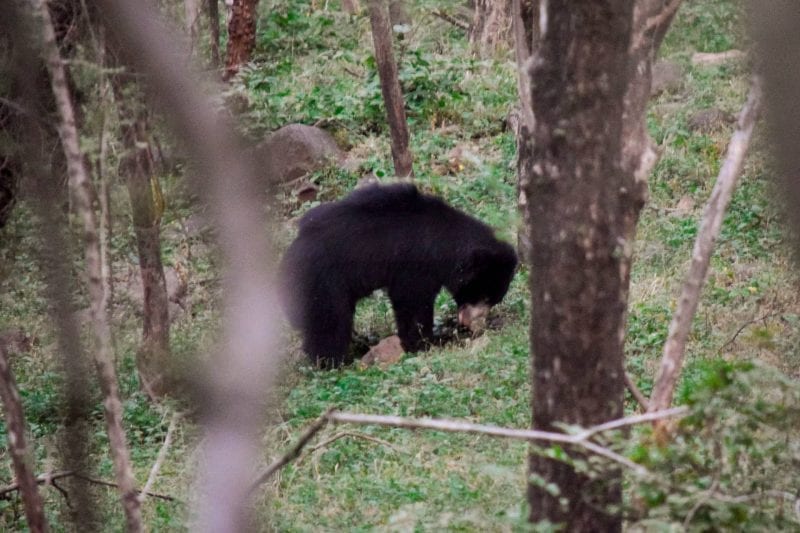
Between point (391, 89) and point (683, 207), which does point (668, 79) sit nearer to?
point (683, 207)

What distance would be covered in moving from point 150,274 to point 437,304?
3.73 m

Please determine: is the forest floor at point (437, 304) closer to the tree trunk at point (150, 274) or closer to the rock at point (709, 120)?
the rock at point (709, 120)

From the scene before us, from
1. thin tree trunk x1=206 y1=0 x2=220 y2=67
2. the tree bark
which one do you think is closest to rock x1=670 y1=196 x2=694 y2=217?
thin tree trunk x1=206 y1=0 x2=220 y2=67

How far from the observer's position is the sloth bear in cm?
879

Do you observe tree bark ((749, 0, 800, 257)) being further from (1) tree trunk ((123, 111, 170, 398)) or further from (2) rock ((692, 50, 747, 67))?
(2) rock ((692, 50, 747, 67))

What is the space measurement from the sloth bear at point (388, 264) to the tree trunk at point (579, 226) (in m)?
5.34

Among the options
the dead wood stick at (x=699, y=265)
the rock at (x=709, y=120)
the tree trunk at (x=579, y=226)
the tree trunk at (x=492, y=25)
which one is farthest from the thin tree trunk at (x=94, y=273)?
the tree trunk at (x=492, y=25)

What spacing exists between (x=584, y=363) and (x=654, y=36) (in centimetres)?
172

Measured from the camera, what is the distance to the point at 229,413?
2.35 metres

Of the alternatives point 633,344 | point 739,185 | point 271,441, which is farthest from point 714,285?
point 271,441

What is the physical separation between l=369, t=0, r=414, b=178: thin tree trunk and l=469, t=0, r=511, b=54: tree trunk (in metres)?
4.77

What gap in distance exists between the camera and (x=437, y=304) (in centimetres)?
1070

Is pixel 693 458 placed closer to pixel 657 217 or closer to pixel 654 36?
pixel 654 36

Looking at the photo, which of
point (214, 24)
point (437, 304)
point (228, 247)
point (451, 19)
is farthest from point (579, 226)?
point (451, 19)
